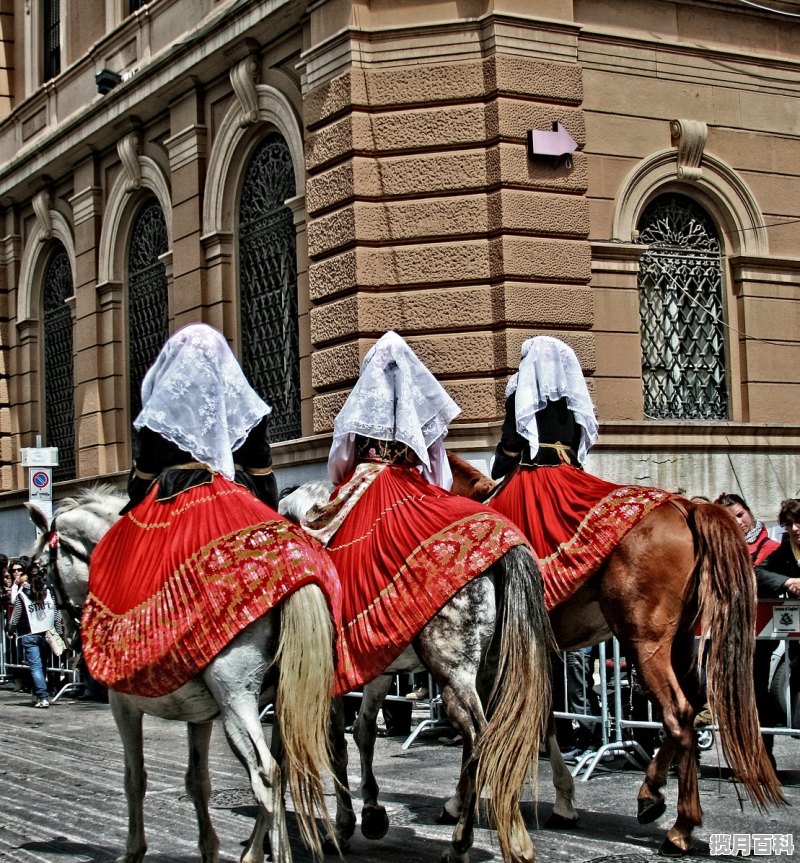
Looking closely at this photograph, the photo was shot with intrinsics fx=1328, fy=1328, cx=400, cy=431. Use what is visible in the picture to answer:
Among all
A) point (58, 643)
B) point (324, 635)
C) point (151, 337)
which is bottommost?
point (58, 643)

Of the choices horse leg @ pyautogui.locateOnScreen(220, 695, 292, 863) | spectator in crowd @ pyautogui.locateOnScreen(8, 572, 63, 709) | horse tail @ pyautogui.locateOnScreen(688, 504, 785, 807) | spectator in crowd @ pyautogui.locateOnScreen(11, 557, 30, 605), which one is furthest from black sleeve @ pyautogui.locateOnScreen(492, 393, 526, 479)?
spectator in crowd @ pyautogui.locateOnScreen(11, 557, 30, 605)

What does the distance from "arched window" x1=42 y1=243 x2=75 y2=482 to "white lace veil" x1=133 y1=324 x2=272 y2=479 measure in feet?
53.2

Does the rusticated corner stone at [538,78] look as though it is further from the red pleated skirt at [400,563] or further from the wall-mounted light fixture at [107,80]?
the red pleated skirt at [400,563]

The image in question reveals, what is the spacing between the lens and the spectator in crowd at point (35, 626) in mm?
15047

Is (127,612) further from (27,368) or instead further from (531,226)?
(27,368)

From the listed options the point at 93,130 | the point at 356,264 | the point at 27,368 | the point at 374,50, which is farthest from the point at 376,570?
the point at 27,368

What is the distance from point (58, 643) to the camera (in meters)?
15.7

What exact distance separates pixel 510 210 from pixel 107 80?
859 centimetres

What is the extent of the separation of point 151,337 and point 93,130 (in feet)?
11.2

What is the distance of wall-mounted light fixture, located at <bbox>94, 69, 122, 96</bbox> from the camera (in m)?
19.6

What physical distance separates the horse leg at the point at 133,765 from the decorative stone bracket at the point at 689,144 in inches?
419

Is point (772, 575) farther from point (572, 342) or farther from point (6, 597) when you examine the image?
point (6, 597)

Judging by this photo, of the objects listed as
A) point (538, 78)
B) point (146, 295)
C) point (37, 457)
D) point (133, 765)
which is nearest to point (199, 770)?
point (133, 765)

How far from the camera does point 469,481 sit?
8.29 meters
